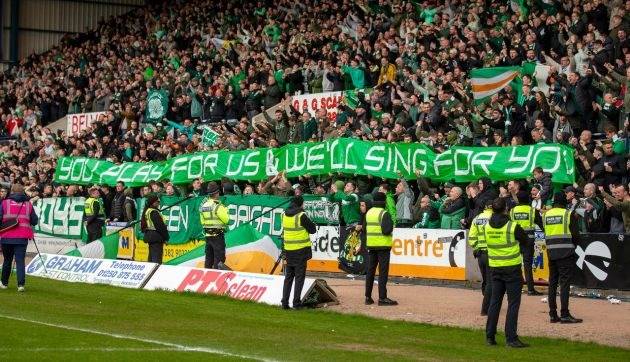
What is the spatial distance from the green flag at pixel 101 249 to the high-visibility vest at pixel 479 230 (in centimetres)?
1185

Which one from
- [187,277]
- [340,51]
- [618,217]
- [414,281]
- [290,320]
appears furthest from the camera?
[340,51]

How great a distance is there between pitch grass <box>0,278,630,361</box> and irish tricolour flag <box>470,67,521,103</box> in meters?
9.19

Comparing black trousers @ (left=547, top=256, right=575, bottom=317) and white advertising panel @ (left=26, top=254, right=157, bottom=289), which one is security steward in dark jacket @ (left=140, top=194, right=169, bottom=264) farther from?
black trousers @ (left=547, top=256, right=575, bottom=317)

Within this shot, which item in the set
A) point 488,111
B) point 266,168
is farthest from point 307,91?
point 488,111

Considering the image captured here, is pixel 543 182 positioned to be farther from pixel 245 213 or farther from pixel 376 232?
pixel 245 213

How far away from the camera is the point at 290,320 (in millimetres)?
17812

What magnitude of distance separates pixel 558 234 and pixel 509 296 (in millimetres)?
2710

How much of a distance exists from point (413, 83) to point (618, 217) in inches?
360

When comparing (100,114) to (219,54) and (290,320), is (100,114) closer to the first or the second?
(219,54)

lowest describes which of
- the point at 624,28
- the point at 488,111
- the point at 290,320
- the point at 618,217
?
the point at 290,320

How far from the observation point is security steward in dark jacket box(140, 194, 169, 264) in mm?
24000

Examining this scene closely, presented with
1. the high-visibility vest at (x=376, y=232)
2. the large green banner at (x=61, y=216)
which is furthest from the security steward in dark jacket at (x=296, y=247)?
the large green banner at (x=61, y=216)

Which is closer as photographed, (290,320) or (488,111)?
(290,320)

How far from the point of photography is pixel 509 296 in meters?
15.1
